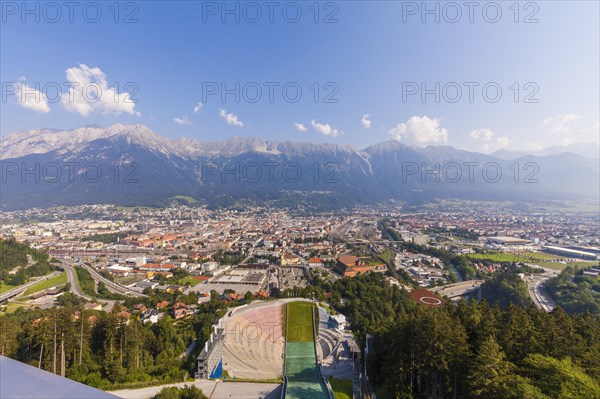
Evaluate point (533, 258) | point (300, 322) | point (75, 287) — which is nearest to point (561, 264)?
point (533, 258)

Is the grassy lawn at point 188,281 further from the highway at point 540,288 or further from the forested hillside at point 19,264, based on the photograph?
the highway at point 540,288

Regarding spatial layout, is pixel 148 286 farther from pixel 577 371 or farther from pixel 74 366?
pixel 577 371

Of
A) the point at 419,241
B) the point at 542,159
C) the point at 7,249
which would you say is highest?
the point at 542,159

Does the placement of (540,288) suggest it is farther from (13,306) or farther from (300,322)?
(13,306)

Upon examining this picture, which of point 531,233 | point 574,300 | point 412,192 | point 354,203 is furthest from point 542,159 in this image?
point 574,300

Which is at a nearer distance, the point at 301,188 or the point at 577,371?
the point at 577,371

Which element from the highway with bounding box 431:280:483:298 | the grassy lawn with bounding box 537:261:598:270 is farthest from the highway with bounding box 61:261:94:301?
the grassy lawn with bounding box 537:261:598:270

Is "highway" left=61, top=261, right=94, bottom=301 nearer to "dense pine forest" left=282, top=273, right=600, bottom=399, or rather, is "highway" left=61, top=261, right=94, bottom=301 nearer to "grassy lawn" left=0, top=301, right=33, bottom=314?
"grassy lawn" left=0, top=301, right=33, bottom=314
